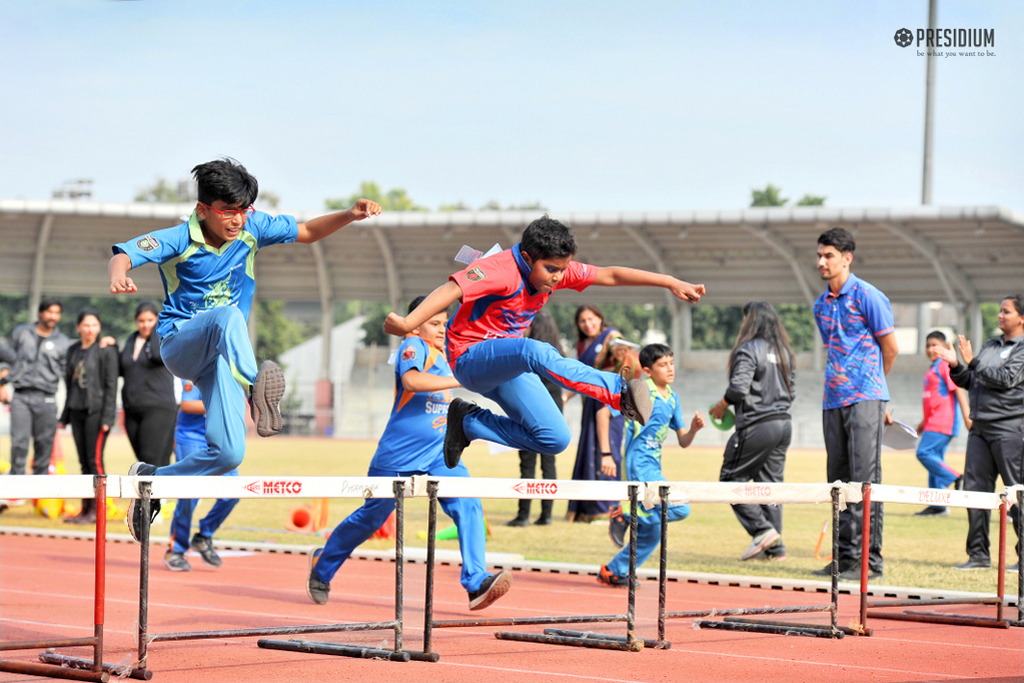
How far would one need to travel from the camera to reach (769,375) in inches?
336

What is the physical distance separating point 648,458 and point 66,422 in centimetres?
682

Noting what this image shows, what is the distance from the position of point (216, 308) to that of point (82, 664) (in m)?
1.66

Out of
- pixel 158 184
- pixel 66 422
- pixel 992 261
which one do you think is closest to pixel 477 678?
pixel 66 422

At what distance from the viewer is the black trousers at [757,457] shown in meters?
8.41

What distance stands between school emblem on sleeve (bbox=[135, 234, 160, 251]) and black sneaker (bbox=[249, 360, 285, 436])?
75 centimetres

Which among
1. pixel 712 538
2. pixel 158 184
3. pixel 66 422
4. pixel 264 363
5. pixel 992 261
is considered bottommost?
pixel 712 538

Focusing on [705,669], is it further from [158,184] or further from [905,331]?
[158,184]

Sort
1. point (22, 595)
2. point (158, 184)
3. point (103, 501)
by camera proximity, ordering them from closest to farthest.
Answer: point (103, 501)
point (22, 595)
point (158, 184)

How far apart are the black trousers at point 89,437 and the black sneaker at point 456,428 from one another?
604cm

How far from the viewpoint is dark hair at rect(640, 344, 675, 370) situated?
743 centimetres

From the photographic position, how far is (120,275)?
4.45 m

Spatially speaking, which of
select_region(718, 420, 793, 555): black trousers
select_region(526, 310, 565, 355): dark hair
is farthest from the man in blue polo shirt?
select_region(526, 310, 565, 355): dark hair

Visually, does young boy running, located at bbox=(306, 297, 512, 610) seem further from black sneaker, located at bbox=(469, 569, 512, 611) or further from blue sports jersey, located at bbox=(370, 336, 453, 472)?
black sneaker, located at bbox=(469, 569, 512, 611)

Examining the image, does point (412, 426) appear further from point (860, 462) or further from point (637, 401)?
point (860, 462)
